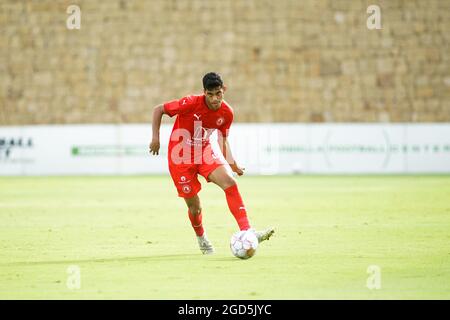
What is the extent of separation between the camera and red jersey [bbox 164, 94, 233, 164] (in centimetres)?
1205

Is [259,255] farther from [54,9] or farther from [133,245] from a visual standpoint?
[54,9]

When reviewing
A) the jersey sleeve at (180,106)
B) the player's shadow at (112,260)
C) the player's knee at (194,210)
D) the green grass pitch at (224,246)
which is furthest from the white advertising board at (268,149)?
the player's shadow at (112,260)

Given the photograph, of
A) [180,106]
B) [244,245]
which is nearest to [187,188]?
[180,106]

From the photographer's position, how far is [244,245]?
11.4 metres

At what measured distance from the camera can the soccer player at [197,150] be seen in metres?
11.9

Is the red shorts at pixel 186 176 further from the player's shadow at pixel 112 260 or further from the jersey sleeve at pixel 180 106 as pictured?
the player's shadow at pixel 112 260

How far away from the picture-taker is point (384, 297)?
343 inches

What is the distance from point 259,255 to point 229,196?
0.76 m

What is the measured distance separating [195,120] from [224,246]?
73.9 inches

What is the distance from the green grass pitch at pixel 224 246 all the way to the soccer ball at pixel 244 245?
0.32 ft

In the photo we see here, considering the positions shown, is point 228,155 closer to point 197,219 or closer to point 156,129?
point 197,219

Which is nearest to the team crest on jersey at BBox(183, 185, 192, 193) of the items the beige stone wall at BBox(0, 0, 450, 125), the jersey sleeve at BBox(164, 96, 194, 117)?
the jersey sleeve at BBox(164, 96, 194, 117)

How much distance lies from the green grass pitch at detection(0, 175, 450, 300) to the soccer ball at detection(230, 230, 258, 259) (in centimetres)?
10
